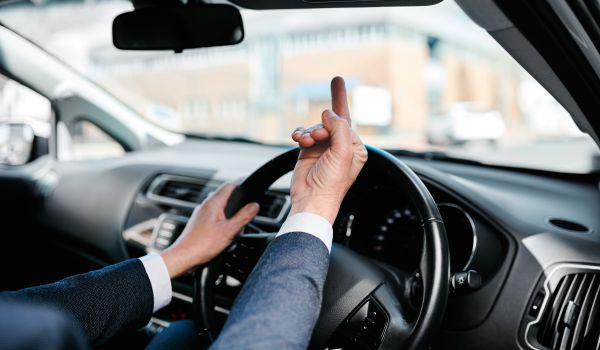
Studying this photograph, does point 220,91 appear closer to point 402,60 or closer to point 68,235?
point 402,60

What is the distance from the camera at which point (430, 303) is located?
4.71ft

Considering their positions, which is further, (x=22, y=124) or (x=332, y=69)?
(x=332, y=69)

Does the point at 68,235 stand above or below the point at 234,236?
below

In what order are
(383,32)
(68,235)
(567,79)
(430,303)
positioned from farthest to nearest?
1. (383,32)
2. (68,235)
3. (567,79)
4. (430,303)

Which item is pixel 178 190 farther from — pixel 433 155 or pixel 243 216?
pixel 433 155

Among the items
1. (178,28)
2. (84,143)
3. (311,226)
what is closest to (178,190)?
(178,28)

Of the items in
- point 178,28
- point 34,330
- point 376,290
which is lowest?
point 376,290

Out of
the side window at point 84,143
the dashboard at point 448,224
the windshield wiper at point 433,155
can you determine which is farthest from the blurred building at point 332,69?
the windshield wiper at point 433,155

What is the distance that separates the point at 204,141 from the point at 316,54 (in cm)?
3654

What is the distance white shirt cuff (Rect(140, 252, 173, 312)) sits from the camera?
6.04ft

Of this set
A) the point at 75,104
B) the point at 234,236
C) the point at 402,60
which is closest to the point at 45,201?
the point at 75,104

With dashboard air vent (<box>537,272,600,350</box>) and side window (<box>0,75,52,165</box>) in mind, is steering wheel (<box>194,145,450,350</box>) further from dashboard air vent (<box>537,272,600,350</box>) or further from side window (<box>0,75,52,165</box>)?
side window (<box>0,75,52,165</box>)

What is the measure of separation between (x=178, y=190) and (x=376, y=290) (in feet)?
5.09

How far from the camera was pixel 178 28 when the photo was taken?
211cm
